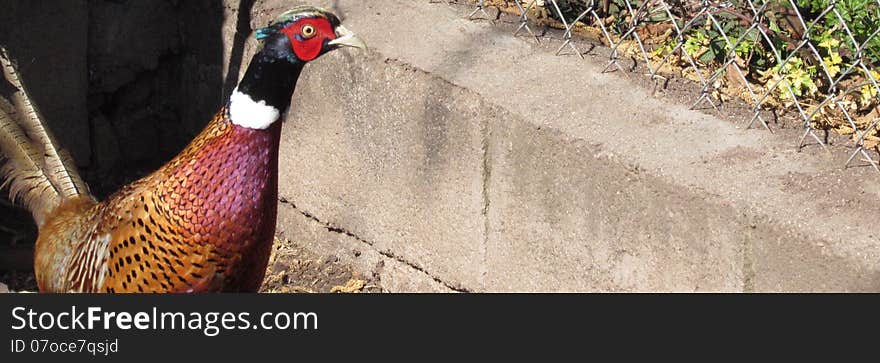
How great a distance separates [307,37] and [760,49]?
152 cm

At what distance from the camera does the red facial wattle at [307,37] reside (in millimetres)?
2881

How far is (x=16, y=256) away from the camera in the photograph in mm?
4375

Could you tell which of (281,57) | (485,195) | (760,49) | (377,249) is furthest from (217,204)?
Result: (760,49)

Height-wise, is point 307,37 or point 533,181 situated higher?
point 307,37

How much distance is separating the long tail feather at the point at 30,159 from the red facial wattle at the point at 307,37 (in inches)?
44.3

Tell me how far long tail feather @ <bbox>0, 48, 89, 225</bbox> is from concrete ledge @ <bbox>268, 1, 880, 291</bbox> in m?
0.83

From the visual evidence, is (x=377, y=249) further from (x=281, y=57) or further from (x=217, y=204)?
(x=281, y=57)

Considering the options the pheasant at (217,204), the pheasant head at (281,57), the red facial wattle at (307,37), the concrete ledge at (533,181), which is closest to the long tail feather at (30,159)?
the pheasant at (217,204)

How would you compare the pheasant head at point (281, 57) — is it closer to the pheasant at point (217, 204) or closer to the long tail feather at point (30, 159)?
the pheasant at point (217, 204)

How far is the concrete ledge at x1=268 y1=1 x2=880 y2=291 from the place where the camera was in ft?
9.70

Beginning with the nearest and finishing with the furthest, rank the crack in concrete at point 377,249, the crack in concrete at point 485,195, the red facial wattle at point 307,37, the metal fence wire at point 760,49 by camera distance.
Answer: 1. the red facial wattle at point 307,37
2. the metal fence wire at point 760,49
3. the crack in concrete at point 485,195
4. the crack in concrete at point 377,249

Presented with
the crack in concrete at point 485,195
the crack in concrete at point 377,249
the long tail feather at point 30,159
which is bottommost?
the crack in concrete at point 377,249

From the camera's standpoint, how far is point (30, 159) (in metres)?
3.64


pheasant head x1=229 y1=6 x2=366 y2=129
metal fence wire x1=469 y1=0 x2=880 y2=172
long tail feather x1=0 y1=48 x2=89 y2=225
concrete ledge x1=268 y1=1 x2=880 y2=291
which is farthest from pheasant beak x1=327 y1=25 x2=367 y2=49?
long tail feather x1=0 y1=48 x2=89 y2=225
